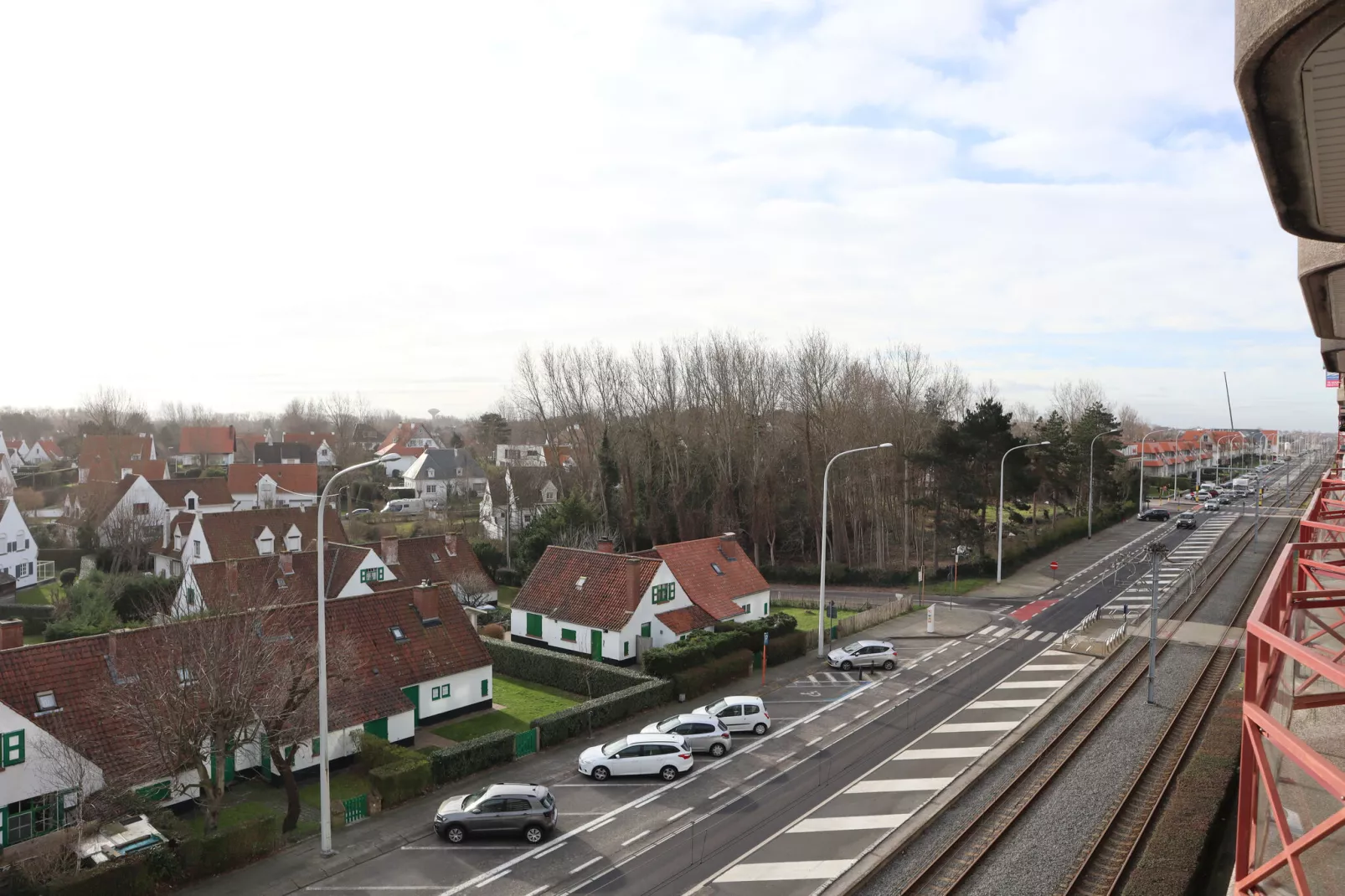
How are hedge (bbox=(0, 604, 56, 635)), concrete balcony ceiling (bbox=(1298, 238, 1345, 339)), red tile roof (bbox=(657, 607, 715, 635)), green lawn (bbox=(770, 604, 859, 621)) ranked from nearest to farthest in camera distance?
concrete balcony ceiling (bbox=(1298, 238, 1345, 339))
red tile roof (bbox=(657, 607, 715, 635))
hedge (bbox=(0, 604, 56, 635))
green lawn (bbox=(770, 604, 859, 621))

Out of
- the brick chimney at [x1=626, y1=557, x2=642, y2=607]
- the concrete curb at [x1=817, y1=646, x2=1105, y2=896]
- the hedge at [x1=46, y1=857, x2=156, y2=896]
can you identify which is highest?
the brick chimney at [x1=626, y1=557, x2=642, y2=607]

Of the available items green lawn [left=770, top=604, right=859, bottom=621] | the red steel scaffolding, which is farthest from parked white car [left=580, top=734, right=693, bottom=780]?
green lawn [left=770, top=604, right=859, bottom=621]

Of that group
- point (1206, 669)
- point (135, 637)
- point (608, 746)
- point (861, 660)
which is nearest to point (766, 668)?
point (861, 660)

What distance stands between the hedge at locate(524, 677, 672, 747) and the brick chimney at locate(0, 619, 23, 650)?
14952mm

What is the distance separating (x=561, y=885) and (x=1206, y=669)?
25722 mm

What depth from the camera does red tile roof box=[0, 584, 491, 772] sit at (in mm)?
20047

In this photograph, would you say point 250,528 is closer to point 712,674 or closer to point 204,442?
point 712,674

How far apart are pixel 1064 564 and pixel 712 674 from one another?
35.7m

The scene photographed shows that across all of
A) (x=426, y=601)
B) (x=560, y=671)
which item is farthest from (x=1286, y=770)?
(x=560, y=671)

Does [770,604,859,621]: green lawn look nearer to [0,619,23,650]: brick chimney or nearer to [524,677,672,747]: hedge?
[524,677,672,747]: hedge

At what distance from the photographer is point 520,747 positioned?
24.3m

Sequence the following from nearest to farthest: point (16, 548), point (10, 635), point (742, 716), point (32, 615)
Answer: point (10, 635) < point (742, 716) < point (32, 615) < point (16, 548)

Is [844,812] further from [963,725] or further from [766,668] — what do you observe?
[766,668]

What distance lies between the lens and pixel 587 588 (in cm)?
3616
